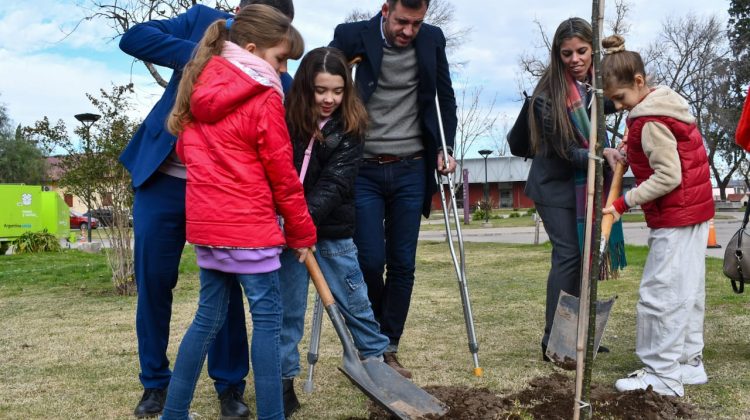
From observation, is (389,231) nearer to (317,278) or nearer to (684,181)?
(317,278)

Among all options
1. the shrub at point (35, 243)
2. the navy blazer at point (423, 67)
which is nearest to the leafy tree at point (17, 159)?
the shrub at point (35, 243)

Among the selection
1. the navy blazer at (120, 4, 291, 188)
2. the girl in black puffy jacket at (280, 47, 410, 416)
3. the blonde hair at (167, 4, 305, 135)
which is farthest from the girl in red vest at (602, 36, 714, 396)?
the navy blazer at (120, 4, 291, 188)

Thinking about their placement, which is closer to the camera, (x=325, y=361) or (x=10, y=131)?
(x=325, y=361)

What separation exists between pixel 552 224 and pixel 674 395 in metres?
1.25

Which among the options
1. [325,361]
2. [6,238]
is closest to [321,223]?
[325,361]

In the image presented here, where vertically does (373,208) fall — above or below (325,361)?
above

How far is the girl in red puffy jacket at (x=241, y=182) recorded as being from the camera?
271 cm

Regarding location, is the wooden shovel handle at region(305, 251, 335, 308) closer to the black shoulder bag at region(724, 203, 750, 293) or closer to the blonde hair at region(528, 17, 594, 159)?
the blonde hair at region(528, 17, 594, 159)

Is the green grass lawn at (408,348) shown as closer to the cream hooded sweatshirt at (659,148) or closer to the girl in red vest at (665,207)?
the girl in red vest at (665,207)

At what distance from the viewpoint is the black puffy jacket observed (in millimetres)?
3299

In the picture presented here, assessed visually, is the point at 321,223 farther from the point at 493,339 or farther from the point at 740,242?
the point at 740,242

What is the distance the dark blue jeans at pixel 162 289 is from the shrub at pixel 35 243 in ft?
53.6

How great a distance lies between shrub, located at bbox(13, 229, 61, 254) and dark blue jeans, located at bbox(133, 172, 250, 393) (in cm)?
1635

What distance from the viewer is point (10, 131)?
5269cm
